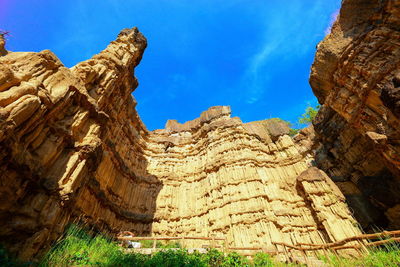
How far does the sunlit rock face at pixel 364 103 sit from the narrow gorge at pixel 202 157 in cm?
7

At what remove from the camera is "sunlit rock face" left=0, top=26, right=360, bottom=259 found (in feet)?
20.8

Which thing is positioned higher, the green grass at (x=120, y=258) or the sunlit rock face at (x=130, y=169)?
the sunlit rock face at (x=130, y=169)

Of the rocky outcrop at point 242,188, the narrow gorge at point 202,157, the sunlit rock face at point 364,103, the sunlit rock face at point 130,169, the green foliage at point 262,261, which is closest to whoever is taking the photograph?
the sunlit rock face at point 130,169

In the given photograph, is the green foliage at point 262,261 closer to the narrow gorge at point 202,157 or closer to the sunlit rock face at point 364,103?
the narrow gorge at point 202,157

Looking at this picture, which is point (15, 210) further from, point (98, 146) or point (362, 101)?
point (362, 101)

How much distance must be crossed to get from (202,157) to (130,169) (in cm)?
994

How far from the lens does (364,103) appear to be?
1181cm

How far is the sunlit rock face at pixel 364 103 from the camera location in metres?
10.0

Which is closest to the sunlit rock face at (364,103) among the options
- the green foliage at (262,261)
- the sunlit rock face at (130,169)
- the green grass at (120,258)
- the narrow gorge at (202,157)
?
the narrow gorge at (202,157)

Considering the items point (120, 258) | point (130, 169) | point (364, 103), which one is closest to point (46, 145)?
point (120, 258)

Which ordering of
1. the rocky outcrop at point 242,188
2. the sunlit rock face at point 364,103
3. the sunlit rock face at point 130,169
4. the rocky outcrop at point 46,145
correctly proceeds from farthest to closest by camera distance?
1. the rocky outcrop at point 242,188
2. the sunlit rock face at point 364,103
3. the sunlit rock face at point 130,169
4. the rocky outcrop at point 46,145

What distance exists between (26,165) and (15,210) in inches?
55.1

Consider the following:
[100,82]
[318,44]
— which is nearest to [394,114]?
[318,44]

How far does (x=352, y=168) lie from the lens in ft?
55.9
